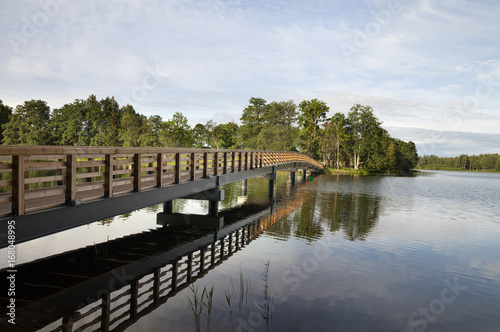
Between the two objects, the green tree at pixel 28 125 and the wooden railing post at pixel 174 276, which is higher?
the green tree at pixel 28 125

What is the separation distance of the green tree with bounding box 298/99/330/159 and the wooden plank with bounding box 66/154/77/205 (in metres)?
69.5

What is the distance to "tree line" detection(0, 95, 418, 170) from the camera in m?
76.1

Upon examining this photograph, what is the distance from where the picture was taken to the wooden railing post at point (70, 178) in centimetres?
768

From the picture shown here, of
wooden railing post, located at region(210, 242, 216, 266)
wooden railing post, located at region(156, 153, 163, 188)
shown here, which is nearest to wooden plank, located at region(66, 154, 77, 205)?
wooden railing post, located at region(156, 153, 163, 188)

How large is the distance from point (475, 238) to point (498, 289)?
6.92 meters

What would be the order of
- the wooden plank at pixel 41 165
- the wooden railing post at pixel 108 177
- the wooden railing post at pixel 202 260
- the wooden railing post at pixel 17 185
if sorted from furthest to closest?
1. the wooden railing post at pixel 202 260
2. the wooden railing post at pixel 108 177
3. the wooden plank at pixel 41 165
4. the wooden railing post at pixel 17 185

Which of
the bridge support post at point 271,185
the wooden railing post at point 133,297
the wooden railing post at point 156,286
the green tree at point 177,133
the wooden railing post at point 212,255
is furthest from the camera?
the green tree at point 177,133

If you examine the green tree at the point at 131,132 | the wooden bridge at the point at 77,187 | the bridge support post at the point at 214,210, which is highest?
the green tree at the point at 131,132

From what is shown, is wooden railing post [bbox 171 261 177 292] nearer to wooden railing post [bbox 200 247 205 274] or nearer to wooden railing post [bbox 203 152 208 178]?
wooden railing post [bbox 200 247 205 274]

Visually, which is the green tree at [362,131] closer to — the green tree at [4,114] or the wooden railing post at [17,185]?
the wooden railing post at [17,185]

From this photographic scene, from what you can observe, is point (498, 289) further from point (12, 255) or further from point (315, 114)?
point (315, 114)

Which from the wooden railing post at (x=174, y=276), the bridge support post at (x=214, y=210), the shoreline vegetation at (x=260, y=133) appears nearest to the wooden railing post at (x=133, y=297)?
the wooden railing post at (x=174, y=276)

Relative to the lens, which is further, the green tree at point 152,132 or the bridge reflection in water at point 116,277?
the green tree at point 152,132

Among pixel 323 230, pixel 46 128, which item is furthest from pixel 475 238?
pixel 46 128
